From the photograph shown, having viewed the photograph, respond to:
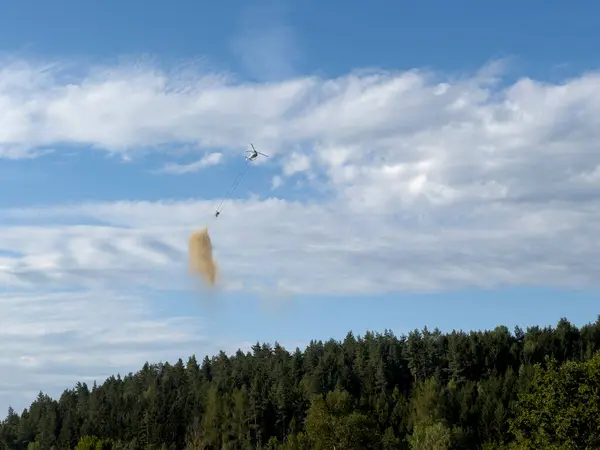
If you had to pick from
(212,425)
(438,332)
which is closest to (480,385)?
(438,332)

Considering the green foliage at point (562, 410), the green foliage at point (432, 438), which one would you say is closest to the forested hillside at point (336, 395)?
the green foliage at point (432, 438)

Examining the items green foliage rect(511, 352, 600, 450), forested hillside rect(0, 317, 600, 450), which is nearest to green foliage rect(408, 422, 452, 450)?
forested hillside rect(0, 317, 600, 450)

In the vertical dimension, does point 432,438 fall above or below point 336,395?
below

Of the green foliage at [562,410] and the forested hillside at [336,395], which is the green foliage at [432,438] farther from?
the green foliage at [562,410]

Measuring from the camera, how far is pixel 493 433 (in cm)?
13088

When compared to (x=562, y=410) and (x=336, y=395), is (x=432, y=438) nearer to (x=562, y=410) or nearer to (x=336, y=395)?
(x=336, y=395)

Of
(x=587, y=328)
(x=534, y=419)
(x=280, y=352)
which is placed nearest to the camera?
(x=534, y=419)

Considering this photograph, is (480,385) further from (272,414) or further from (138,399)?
(138,399)

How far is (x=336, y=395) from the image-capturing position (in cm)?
9369

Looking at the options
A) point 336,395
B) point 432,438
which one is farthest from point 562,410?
point 432,438

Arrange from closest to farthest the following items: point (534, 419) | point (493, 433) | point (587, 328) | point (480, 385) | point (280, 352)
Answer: point (534, 419), point (493, 433), point (480, 385), point (587, 328), point (280, 352)

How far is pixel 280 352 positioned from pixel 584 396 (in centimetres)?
15493

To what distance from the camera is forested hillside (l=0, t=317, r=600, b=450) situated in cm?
13150

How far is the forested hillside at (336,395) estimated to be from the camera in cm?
13150
